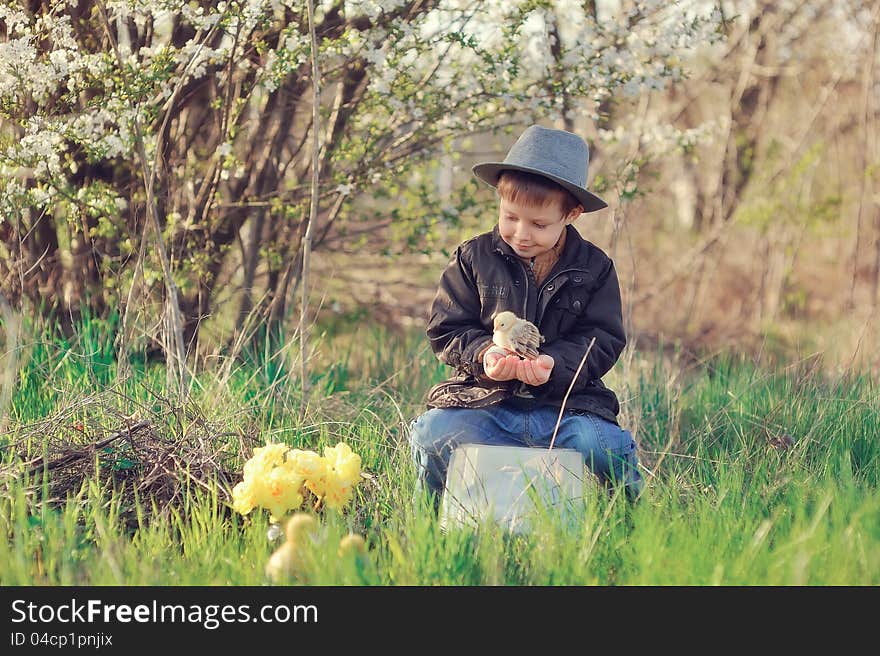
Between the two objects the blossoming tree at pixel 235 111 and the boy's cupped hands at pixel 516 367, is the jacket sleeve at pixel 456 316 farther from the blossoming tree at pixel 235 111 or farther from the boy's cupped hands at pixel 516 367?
the blossoming tree at pixel 235 111

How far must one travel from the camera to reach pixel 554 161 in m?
2.88

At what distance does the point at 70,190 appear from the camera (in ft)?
12.6

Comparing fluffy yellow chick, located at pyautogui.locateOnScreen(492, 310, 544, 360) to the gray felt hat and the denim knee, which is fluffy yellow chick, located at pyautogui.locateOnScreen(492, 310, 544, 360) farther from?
the gray felt hat

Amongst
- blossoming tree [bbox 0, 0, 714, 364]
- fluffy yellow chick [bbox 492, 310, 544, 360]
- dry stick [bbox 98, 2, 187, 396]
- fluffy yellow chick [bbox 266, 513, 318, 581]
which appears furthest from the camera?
blossoming tree [bbox 0, 0, 714, 364]

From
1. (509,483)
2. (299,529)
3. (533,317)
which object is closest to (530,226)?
(533,317)

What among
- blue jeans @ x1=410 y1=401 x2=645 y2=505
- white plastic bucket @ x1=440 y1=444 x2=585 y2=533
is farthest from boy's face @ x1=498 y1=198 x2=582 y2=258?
white plastic bucket @ x1=440 y1=444 x2=585 y2=533

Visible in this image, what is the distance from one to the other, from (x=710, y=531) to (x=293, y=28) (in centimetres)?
229

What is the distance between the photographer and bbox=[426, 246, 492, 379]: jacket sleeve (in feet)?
9.73

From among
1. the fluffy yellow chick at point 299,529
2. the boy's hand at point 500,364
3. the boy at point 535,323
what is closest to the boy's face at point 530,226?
the boy at point 535,323

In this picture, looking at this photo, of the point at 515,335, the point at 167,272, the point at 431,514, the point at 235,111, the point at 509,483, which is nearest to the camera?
the point at 431,514

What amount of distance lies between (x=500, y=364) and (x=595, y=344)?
343 mm

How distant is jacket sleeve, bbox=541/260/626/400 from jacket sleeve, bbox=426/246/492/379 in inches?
9.0

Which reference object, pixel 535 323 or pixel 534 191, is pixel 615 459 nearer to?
pixel 535 323
